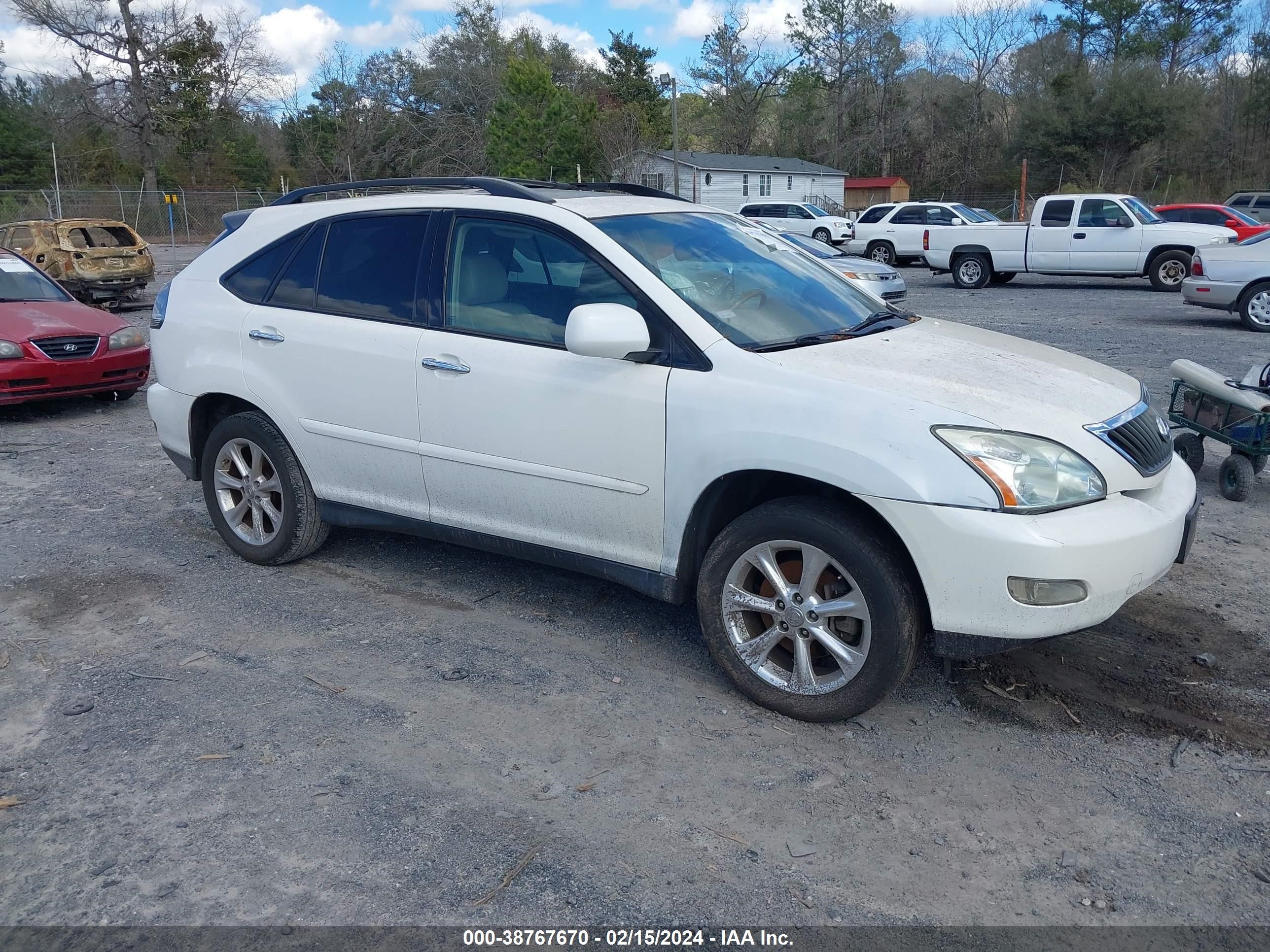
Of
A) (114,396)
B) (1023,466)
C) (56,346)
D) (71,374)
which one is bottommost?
(114,396)

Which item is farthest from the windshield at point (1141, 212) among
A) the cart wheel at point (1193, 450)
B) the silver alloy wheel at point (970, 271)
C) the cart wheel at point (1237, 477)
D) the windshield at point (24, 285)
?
the windshield at point (24, 285)

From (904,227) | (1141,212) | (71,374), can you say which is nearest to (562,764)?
(71,374)

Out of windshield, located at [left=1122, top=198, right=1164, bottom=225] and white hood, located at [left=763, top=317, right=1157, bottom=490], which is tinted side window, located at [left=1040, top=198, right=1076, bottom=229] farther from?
white hood, located at [left=763, top=317, right=1157, bottom=490]

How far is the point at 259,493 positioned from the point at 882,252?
77.1ft

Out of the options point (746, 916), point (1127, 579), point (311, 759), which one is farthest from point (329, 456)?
point (1127, 579)

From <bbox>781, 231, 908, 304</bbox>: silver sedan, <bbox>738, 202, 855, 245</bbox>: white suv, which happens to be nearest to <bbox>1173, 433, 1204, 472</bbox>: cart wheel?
<bbox>781, 231, 908, 304</bbox>: silver sedan

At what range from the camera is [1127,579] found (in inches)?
138

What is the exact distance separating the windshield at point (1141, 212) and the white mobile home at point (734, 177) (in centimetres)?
3260

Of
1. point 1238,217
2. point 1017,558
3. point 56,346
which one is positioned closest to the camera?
point 1017,558

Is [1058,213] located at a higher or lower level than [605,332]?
higher

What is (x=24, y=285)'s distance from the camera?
10148 millimetres

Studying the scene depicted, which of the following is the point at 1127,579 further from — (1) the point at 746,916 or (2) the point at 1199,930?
(1) the point at 746,916

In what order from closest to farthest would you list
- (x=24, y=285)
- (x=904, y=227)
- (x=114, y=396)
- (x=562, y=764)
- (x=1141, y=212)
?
1. (x=562, y=764)
2. (x=24, y=285)
3. (x=114, y=396)
4. (x=1141, y=212)
5. (x=904, y=227)

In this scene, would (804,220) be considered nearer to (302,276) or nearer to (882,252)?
(882,252)
